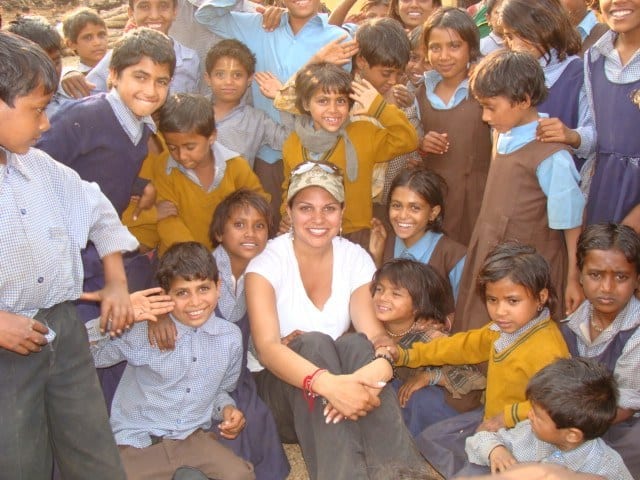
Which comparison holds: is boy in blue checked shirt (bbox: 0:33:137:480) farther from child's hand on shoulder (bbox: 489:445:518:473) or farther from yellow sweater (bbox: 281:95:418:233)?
yellow sweater (bbox: 281:95:418:233)

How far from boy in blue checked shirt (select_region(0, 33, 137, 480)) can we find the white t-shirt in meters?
0.81

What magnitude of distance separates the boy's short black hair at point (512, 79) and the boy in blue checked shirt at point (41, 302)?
5.64 ft

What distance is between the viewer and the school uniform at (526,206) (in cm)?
327

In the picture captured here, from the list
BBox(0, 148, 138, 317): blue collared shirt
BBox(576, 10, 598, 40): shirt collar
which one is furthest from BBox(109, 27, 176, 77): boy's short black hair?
BBox(576, 10, 598, 40): shirt collar

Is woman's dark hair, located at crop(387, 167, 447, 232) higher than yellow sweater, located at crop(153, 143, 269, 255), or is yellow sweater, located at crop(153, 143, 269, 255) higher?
woman's dark hair, located at crop(387, 167, 447, 232)

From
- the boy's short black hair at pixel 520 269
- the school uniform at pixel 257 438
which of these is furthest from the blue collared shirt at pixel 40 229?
the boy's short black hair at pixel 520 269

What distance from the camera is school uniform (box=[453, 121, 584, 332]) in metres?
3.27

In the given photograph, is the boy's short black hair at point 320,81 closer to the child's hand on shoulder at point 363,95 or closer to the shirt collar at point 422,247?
the child's hand on shoulder at point 363,95

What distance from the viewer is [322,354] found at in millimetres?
2955

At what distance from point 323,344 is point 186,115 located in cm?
134

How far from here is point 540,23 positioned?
12.0ft

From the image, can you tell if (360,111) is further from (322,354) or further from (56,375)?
(56,375)

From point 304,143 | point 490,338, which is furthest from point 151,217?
point 490,338

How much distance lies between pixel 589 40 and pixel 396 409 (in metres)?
2.37
